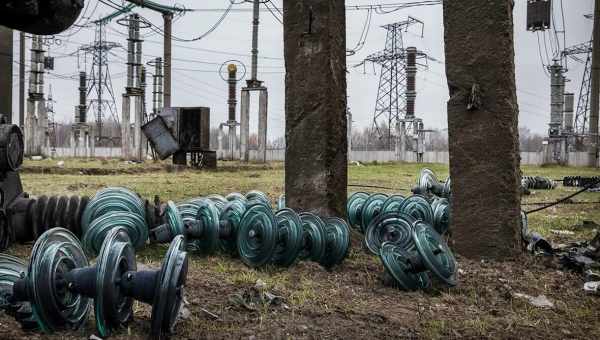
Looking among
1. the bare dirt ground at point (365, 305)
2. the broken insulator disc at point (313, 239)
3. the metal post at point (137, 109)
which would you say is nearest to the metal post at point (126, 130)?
the metal post at point (137, 109)

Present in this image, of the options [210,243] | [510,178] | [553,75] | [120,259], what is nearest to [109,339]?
[120,259]

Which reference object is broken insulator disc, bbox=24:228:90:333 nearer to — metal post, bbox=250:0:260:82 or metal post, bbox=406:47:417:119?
metal post, bbox=250:0:260:82

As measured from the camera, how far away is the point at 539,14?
28.9 meters

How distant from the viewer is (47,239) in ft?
8.64

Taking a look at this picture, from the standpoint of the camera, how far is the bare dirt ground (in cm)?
294

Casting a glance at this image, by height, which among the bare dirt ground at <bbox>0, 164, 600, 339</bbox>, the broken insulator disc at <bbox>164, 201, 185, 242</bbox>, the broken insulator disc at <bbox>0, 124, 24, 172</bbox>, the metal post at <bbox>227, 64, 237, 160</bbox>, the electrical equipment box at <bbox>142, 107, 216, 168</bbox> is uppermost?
the metal post at <bbox>227, 64, 237, 160</bbox>

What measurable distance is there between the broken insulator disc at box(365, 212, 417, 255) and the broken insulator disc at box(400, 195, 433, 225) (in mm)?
1026

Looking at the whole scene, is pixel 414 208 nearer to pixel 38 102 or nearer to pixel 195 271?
pixel 195 271

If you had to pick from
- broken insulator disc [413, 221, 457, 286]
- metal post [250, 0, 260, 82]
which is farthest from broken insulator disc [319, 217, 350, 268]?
metal post [250, 0, 260, 82]

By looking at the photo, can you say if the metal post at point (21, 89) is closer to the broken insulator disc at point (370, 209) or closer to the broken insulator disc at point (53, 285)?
the broken insulator disc at point (370, 209)

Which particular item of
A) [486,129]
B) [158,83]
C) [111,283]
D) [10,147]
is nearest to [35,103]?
[158,83]

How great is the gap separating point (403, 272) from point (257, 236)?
120 cm

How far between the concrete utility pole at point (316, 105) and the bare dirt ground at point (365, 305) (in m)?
0.69

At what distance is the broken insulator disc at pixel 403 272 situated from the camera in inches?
156
